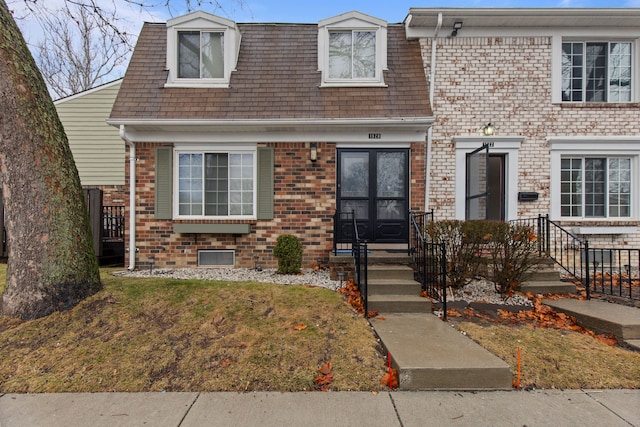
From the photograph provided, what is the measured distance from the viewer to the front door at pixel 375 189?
23.7 feet

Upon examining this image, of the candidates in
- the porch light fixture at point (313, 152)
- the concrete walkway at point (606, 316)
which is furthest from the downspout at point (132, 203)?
the concrete walkway at point (606, 316)

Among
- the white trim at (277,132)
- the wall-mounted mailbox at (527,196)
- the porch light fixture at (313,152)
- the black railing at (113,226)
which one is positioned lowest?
the black railing at (113,226)

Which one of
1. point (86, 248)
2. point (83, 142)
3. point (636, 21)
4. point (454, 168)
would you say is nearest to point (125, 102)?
point (86, 248)

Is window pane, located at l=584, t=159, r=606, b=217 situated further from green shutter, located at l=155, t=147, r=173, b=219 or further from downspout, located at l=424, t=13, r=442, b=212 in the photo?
green shutter, located at l=155, t=147, r=173, b=219

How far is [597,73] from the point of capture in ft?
25.8

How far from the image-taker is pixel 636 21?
7598mm

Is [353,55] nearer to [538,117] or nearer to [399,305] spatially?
[538,117]

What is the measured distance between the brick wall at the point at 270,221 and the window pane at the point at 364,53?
1965 millimetres

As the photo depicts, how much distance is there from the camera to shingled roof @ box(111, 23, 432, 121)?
6.99 m

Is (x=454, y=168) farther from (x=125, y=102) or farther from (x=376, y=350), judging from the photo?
(x=125, y=102)

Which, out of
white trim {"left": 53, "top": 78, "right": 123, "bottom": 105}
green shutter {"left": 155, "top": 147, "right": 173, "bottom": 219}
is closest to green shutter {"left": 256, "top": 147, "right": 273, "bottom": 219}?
green shutter {"left": 155, "top": 147, "right": 173, "bottom": 219}

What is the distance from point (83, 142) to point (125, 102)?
5271 mm

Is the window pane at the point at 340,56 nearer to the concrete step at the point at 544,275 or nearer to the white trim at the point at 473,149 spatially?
the white trim at the point at 473,149

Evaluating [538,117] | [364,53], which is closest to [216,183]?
[364,53]
